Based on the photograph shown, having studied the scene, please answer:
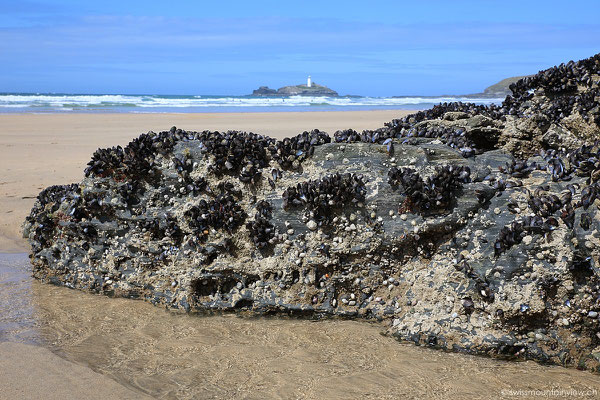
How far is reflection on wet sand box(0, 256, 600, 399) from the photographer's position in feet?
10.4

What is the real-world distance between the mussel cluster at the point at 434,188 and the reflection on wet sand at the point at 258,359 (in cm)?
96

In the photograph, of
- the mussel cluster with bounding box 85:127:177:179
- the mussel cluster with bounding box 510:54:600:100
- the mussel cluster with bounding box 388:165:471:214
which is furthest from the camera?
the mussel cluster with bounding box 510:54:600:100

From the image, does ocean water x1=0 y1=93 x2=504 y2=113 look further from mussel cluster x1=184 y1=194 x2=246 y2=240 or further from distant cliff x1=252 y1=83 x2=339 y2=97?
distant cliff x1=252 y1=83 x2=339 y2=97

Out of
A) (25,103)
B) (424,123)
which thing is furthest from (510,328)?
(25,103)

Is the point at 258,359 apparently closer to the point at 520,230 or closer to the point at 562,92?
the point at 520,230

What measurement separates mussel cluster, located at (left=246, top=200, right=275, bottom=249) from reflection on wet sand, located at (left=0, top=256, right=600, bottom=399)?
0.59 m

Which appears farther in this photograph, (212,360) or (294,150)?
(294,150)

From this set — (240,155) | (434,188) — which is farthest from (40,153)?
Result: (434,188)

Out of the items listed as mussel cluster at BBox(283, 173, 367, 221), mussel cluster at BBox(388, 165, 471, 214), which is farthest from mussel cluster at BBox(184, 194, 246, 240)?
mussel cluster at BBox(388, 165, 471, 214)

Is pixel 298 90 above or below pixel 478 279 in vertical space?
above

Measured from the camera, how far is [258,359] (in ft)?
11.5

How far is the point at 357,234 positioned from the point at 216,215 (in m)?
1.13

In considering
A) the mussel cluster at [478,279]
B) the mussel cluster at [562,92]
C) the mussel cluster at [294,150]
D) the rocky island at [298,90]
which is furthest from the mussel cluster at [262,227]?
the rocky island at [298,90]

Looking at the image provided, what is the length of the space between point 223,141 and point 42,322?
198cm
